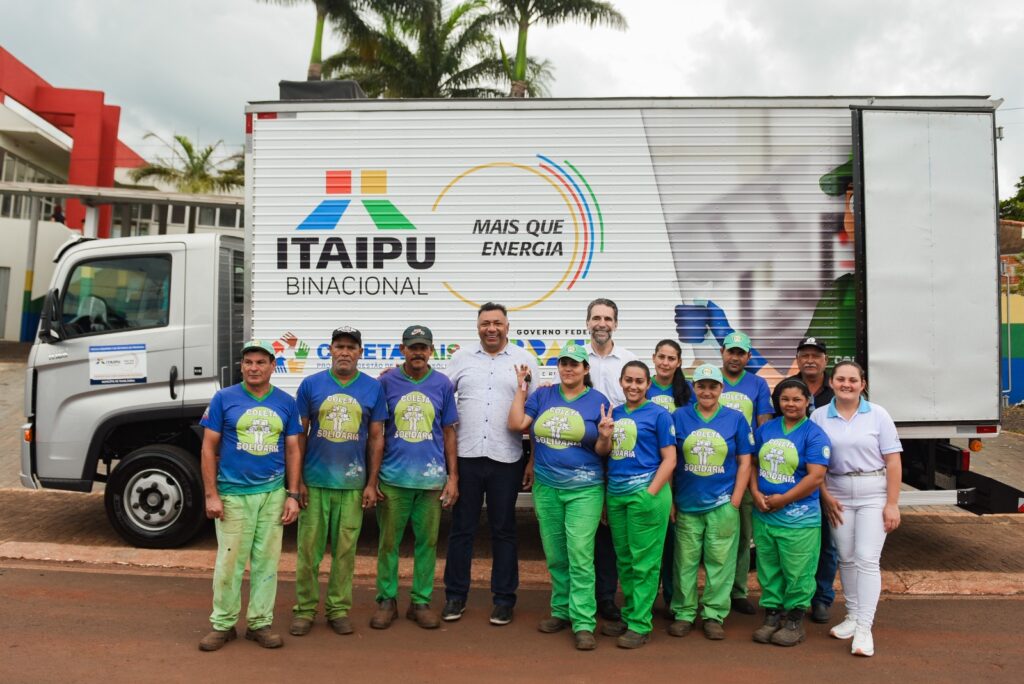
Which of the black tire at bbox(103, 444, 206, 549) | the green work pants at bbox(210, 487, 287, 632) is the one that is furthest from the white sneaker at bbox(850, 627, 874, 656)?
the black tire at bbox(103, 444, 206, 549)

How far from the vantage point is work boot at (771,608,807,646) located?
15.1ft

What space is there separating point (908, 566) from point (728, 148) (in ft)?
11.5

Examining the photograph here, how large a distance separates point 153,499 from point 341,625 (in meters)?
2.49

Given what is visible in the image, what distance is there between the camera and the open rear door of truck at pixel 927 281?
19.5 ft

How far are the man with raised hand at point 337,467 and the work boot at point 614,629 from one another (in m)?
1.47

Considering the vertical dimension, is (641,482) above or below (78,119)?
below

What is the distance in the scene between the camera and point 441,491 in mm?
4898

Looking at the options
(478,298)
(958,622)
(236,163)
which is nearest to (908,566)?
→ (958,622)

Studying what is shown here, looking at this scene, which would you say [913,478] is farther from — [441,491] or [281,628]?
[281,628]

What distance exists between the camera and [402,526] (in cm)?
486

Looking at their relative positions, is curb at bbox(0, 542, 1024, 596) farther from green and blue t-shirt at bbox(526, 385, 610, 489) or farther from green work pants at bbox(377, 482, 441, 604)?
green and blue t-shirt at bbox(526, 385, 610, 489)

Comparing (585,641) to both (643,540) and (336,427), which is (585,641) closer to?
(643,540)

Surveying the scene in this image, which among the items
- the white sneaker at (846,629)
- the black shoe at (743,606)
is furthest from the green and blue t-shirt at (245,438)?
the white sneaker at (846,629)

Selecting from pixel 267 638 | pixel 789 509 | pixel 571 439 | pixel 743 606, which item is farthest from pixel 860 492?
pixel 267 638
